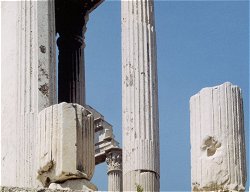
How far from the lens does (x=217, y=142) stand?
775 inches

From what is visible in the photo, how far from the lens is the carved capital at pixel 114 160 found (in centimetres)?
4512

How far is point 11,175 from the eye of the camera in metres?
29.6

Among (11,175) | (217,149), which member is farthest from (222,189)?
(11,175)

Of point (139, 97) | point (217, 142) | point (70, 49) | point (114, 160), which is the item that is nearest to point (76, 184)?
point (217, 142)

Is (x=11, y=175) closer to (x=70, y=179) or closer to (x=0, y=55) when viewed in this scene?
(x=0, y=55)

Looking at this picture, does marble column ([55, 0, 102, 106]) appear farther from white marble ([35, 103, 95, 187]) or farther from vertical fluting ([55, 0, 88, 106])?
white marble ([35, 103, 95, 187])

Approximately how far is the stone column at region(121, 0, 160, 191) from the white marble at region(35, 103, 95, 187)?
11.2m

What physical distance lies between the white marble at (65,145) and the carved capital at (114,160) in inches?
943

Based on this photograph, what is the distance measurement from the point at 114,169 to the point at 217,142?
1002 inches

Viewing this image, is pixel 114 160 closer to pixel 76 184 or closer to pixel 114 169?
pixel 114 169

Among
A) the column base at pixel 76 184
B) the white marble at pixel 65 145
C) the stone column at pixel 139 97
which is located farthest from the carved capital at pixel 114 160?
the column base at pixel 76 184

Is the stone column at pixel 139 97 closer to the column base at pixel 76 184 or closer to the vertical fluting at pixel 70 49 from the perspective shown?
the vertical fluting at pixel 70 49

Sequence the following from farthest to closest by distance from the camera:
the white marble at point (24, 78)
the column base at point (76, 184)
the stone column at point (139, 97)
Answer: the stone column at point (139, 97) < the white marble at point (24, 78) < the column base at point (76, 184)

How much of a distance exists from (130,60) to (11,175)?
708 cm
